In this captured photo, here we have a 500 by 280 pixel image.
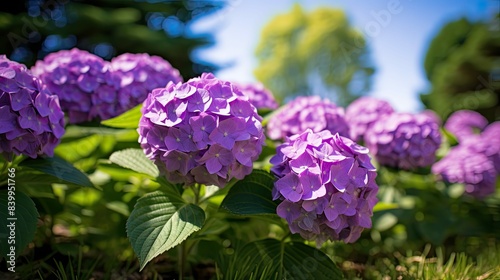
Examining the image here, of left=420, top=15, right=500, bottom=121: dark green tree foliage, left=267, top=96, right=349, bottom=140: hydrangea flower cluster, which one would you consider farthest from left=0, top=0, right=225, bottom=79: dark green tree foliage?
left=267, top=96, right=349, bottom=140: hydrangea flower cluster

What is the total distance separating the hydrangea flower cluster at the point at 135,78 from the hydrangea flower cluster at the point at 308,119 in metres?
0.57

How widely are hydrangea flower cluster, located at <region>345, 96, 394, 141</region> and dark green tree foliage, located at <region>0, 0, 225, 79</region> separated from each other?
23.7ft

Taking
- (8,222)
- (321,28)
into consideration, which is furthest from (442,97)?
(8,222)

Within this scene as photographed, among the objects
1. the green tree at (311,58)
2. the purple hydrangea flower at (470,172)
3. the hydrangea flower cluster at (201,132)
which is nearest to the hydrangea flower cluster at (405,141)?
the purple hydrangea flower at (470,172)

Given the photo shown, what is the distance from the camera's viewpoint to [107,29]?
1027 centimetres

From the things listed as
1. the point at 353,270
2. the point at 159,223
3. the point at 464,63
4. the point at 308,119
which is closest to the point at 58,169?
the point at 159,223

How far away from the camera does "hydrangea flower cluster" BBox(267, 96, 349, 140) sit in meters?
1.92

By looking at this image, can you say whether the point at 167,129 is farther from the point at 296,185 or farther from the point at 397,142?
the point at 397,142

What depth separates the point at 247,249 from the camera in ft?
4.87

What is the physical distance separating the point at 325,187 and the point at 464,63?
518 inches

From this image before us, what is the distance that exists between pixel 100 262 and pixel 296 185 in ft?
3.06

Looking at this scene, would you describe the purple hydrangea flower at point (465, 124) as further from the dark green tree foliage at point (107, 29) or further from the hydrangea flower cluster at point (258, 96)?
the dark green tree foliage at point (107, 29)

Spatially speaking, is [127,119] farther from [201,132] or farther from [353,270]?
[353,270]

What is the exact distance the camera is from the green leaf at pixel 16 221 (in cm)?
125
